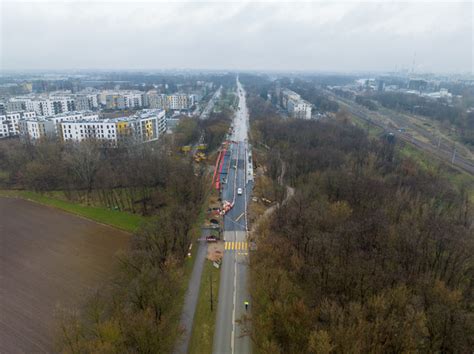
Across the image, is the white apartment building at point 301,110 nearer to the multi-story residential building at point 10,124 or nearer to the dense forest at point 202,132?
the dense forest at point 202,132

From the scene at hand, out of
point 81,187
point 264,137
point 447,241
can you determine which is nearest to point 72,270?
point 81,187

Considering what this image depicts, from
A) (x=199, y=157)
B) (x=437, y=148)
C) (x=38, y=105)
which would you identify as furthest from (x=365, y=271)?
(x=38, y=105)

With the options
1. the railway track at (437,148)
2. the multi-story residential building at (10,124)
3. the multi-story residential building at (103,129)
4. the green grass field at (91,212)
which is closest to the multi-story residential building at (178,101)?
the multi-story residential building at (10,124)

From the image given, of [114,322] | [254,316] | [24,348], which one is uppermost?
[114,322]

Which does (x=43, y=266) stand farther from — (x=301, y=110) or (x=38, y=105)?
(x=38, y=105)

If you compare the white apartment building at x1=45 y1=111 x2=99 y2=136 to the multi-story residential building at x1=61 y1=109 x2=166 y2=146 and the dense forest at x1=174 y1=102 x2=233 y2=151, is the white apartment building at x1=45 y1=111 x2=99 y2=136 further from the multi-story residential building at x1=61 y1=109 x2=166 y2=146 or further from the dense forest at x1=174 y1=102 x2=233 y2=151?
the dense forest at x1=174 y1=102 x2=233 y2=151

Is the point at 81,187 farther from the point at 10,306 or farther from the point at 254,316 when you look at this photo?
the point at 254,316
